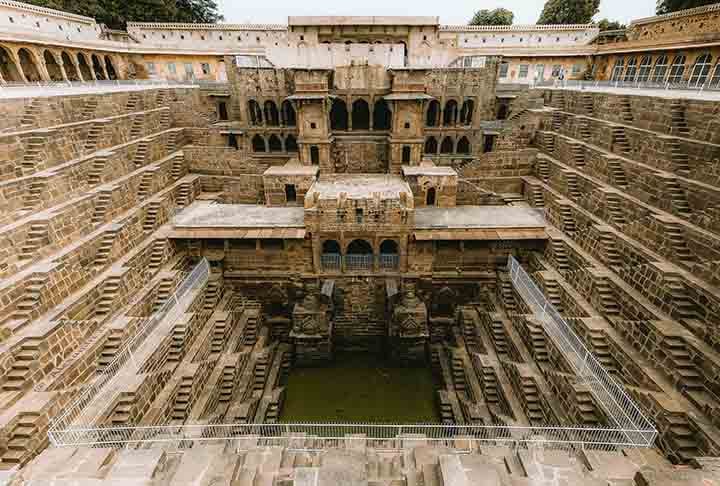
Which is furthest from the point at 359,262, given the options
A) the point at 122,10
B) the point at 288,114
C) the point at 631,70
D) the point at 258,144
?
the point at 122,10

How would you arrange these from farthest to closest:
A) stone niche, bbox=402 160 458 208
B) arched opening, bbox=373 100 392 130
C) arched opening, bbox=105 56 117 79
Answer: arched opening, bbox=105 56 117 79 → arched opening, bbox=373 100 392 130 → stone niche, bbox=402 160 458 208

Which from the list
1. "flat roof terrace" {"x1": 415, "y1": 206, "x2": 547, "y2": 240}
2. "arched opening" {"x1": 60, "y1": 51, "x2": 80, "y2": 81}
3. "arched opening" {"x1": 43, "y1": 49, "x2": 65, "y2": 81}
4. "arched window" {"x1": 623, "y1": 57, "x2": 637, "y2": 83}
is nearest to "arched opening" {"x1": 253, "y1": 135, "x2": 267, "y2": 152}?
"flat roof terrace" {"x1": 415, "y1": 206, "x2": 547, "y2": 240}

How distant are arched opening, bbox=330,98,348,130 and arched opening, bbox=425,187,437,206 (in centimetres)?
884

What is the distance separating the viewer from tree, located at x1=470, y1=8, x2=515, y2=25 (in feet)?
171

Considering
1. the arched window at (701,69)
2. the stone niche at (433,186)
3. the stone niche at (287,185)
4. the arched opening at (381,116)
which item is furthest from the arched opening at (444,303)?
the arched window at (701,69)

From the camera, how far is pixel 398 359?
17.2 m

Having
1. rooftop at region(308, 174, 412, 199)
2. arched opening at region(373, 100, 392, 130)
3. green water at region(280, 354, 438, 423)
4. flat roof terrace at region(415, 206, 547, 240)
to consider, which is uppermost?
arched opening at region(373, 100, 392, 130)

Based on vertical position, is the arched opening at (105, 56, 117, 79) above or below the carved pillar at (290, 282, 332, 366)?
above

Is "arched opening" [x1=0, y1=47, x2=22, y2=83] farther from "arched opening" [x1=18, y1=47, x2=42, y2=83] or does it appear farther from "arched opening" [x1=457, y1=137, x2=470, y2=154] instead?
"arched opening" [x1=457, y1=137, x2=470, y2=154]

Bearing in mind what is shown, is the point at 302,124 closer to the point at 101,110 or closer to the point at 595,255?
the point at 101,110

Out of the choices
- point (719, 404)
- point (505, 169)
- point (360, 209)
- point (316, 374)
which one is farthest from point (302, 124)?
point (719, 404)

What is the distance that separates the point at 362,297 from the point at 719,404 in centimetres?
1322

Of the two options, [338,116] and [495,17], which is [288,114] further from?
[495,17]

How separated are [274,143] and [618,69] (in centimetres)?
3657
